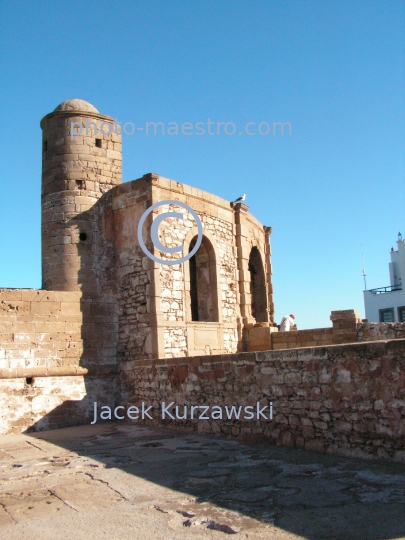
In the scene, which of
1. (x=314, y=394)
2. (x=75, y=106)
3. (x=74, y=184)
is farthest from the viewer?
(x=75, y=106)

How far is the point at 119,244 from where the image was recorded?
12.0 m

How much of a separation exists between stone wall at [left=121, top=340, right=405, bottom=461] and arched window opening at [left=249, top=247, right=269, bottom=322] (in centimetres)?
748

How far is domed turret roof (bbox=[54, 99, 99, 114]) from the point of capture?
12383 mm

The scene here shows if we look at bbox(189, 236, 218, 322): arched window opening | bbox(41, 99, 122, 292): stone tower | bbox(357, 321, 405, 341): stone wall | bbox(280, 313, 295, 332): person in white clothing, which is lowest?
bbox(357, 321, 405, 341): stone wall

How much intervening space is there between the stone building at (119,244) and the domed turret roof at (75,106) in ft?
0.07

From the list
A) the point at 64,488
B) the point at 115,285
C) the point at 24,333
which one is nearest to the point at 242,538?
the point at 64,488

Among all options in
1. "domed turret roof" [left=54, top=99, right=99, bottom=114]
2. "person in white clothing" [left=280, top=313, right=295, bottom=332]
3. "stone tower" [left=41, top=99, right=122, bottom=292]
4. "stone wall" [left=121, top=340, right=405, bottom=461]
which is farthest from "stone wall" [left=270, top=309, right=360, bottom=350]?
"domed turret roof" [left=54, top=99, right=99, bottom=114]

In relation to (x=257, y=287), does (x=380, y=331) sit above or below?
below

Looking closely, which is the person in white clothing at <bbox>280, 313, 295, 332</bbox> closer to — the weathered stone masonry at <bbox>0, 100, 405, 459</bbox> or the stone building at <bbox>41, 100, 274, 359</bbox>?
the weathered stone masonry at <bbox>0, 100, 405, 459</bbox>

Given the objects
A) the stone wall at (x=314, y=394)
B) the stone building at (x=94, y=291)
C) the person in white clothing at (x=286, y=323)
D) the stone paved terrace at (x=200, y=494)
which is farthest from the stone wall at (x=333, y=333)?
the stone paved terrace at (x=200, y=494)

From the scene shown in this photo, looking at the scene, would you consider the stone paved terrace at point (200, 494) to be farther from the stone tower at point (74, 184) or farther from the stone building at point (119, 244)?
the stone tower at point (74, 184)

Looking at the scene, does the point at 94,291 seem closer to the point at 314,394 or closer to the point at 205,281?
the point at 205,281

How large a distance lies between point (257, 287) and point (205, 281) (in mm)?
3394

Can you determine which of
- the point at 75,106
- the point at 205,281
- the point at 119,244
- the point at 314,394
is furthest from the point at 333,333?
the point at 75,106
